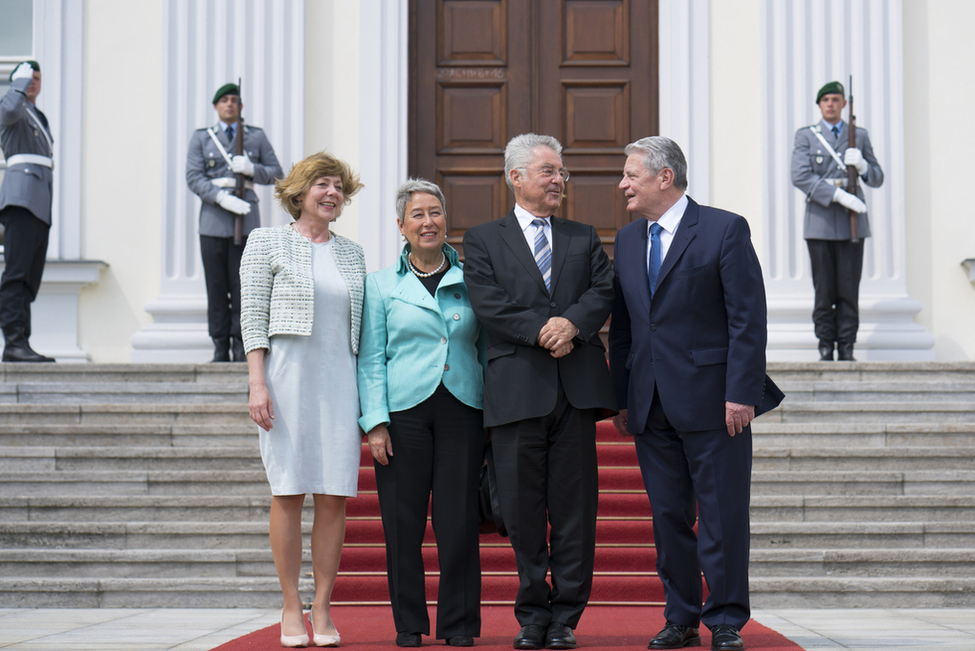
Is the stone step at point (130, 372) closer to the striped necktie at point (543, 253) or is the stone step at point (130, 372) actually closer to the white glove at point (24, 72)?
the white glove at point (24, 72)

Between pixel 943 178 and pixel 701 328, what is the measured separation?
195 inches

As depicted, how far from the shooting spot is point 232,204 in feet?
22.1

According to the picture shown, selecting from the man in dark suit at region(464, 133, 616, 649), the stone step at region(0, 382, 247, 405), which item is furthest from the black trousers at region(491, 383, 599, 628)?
the stone step at region(0, 382, 247, 405)

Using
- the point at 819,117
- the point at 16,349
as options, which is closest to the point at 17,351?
the point at 16,349

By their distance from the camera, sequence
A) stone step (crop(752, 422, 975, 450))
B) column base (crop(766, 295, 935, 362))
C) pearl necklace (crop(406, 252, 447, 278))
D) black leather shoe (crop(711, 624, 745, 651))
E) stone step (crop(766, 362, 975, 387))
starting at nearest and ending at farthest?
black leather shoe (crop(711, 624, 745, 651))
pearl necklace (crop(406, 252, 447, 278))
stone step (crop(752, 422, 975, 450))
stone step (crop(766, 362, 975, 387))
column base (crop(766, 295, 935, 362))

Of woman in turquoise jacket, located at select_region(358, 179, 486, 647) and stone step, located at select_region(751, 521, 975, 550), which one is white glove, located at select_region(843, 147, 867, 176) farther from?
woman in turquoise jacket, located at select_region(358, 179, 486, 647)

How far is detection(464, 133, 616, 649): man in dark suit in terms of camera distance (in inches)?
138

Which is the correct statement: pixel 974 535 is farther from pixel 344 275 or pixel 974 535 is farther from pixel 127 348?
pixel 127 348

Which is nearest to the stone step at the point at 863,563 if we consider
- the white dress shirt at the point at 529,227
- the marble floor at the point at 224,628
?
the marble floor at the point at 224,628

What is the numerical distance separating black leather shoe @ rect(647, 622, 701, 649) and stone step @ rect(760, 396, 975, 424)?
2499mm

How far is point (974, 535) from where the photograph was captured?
4.83m

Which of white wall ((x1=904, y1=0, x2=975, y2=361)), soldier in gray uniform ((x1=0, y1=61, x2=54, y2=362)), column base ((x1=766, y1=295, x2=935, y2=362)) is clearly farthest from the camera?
white wall ((x1=904, y1=0, x2=975, y2=361))

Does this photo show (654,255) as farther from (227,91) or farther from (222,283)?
(227,91)

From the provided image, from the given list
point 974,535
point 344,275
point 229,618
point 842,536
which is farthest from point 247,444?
point 974,535
